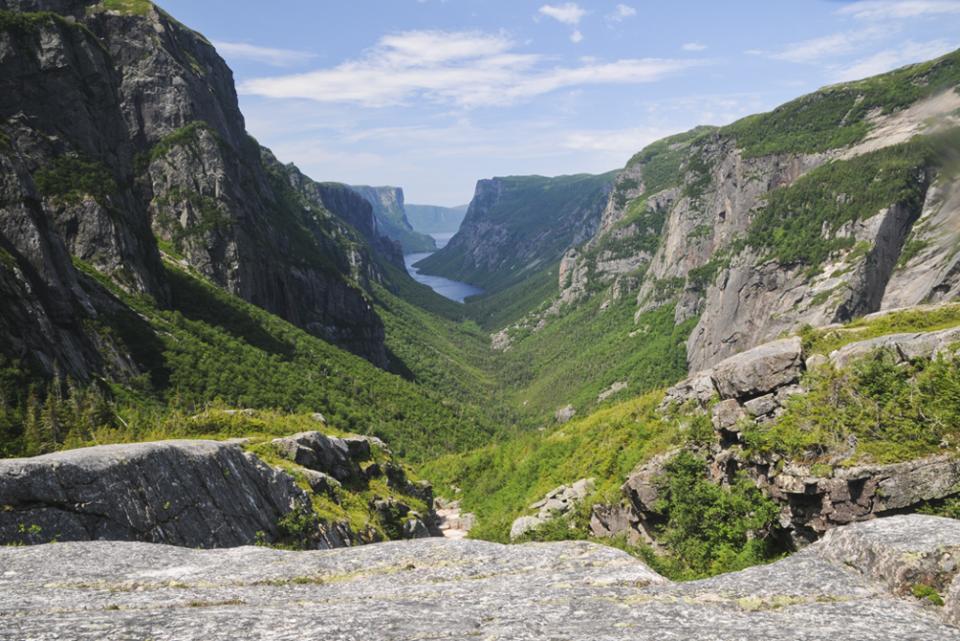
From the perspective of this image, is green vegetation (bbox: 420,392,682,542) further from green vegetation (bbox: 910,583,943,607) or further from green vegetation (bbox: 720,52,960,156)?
green vegetation (bbox: 720,52,960,156)

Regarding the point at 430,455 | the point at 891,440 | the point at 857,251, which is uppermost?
the point at 857,251

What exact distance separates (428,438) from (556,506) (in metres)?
88.1

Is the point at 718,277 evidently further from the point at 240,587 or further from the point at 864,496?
the point at 240,587

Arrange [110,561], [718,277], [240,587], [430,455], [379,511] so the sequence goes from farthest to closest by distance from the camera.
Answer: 1. [718,277]
2. [430,455]
3. [379,511]
4. [110,561]
5. [240,587]

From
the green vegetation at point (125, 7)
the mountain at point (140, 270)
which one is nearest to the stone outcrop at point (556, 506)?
the mountain at point (140, 270)

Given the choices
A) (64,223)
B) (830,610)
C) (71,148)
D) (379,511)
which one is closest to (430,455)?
(379,511)

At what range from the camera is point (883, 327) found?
35.2 meters

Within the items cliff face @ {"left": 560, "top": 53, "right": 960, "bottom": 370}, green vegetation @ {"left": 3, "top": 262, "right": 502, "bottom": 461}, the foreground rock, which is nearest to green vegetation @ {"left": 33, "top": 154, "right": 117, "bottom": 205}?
green vegetation @ {"left": 3, "top": 262, "right": 502, "bottom": 461}

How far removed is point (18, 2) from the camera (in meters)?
138

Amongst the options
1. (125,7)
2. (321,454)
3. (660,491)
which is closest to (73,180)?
(125,7)

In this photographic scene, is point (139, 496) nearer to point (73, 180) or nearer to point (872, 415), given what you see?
point (872, 415)

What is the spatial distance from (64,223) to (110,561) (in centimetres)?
11775

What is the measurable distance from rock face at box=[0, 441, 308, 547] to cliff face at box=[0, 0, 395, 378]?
144 feet

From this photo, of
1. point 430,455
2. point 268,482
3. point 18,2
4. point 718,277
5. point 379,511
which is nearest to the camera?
point 268,482
